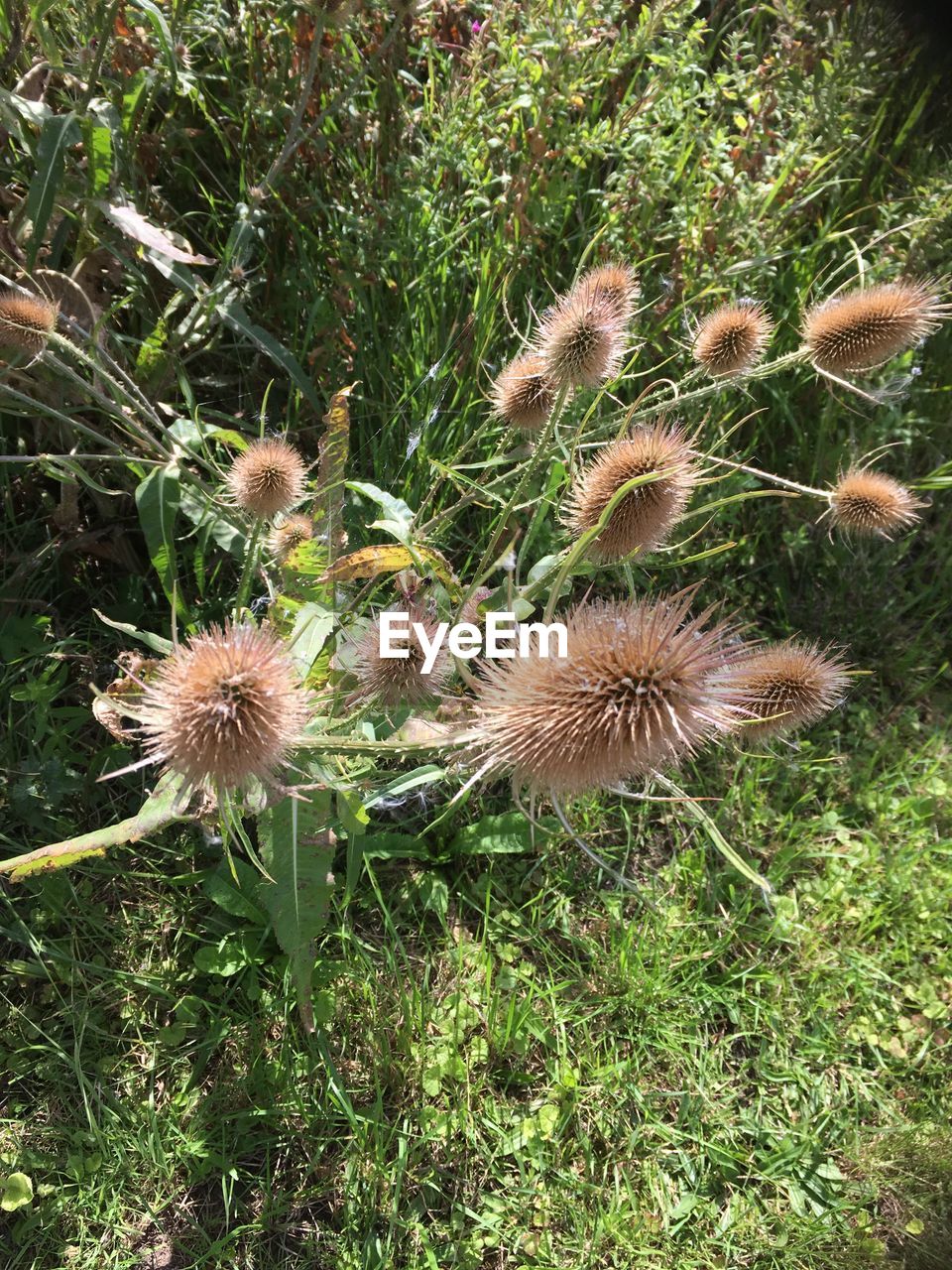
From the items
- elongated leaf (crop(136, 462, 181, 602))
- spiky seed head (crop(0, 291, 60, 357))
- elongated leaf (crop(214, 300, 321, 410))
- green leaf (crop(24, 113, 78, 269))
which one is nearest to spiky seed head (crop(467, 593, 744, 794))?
elongated leaf (crop(136, 462, 181, 602))

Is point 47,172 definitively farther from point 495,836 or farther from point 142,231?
point 495,836

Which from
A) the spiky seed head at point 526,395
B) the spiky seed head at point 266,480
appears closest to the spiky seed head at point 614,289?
the spiky seed head at point 526,395

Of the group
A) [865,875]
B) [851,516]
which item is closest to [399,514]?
[851,516]

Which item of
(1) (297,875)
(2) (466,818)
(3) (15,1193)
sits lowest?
(3) (15,1193)

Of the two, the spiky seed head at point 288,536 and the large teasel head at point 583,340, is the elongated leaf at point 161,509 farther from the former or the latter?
the large teasel head at point 583,340

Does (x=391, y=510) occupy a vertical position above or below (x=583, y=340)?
below

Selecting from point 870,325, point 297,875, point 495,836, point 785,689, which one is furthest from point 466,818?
point 870,325
